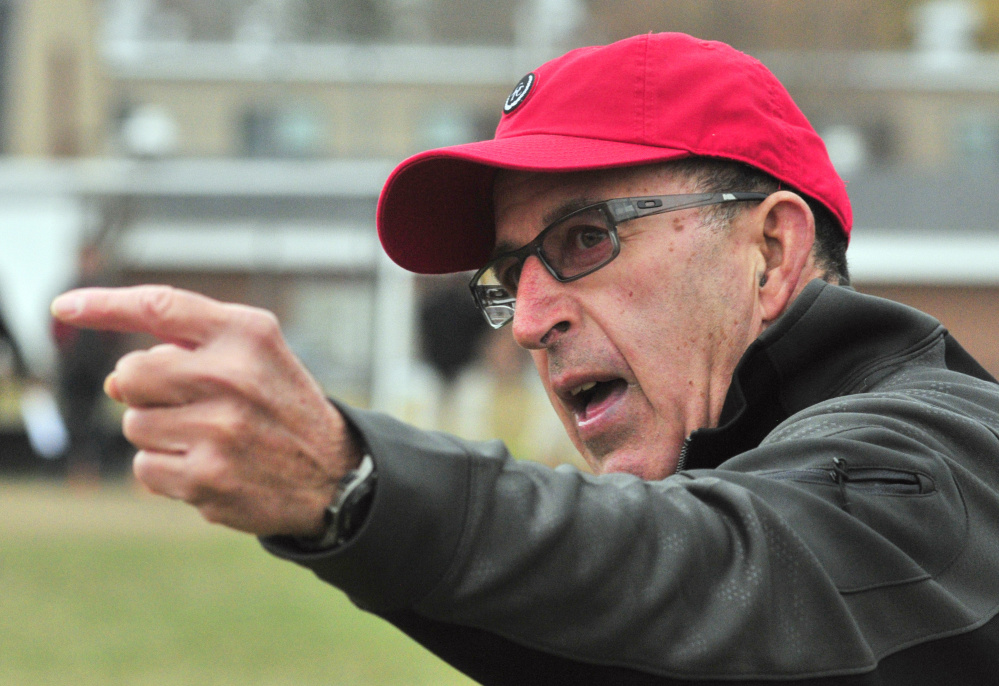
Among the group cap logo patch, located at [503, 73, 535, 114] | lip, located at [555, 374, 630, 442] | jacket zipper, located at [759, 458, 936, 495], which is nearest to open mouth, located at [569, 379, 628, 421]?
lip, located at [555, 374, 630, 442]

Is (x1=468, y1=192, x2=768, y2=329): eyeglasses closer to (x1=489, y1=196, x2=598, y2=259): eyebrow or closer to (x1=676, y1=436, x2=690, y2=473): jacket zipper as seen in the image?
(x1=489, y1=196, x2=598, y2=259): eyebrow

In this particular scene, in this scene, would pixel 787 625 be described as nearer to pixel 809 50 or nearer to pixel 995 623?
pixel 995 623

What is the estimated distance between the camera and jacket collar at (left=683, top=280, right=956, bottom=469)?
1677 millimetres

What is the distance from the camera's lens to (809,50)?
33.5 metres

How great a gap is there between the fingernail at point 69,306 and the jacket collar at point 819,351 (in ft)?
3.19

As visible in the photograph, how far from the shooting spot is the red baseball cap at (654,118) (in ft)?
6.15

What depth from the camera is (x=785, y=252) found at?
78.4 inches

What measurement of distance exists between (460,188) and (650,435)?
0.58 meters

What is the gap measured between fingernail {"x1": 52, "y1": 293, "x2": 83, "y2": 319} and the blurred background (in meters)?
4.92

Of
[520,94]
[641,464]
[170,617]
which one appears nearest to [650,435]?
[641,464]

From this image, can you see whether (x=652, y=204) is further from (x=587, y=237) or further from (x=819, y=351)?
(x=819, y=351)

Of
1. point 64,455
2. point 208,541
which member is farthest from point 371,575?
point 64,455

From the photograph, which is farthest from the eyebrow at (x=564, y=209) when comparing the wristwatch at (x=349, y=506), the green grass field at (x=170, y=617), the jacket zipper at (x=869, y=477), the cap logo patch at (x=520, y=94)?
the green grass field at (x=170, y=617)

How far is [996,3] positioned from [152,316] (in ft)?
138
